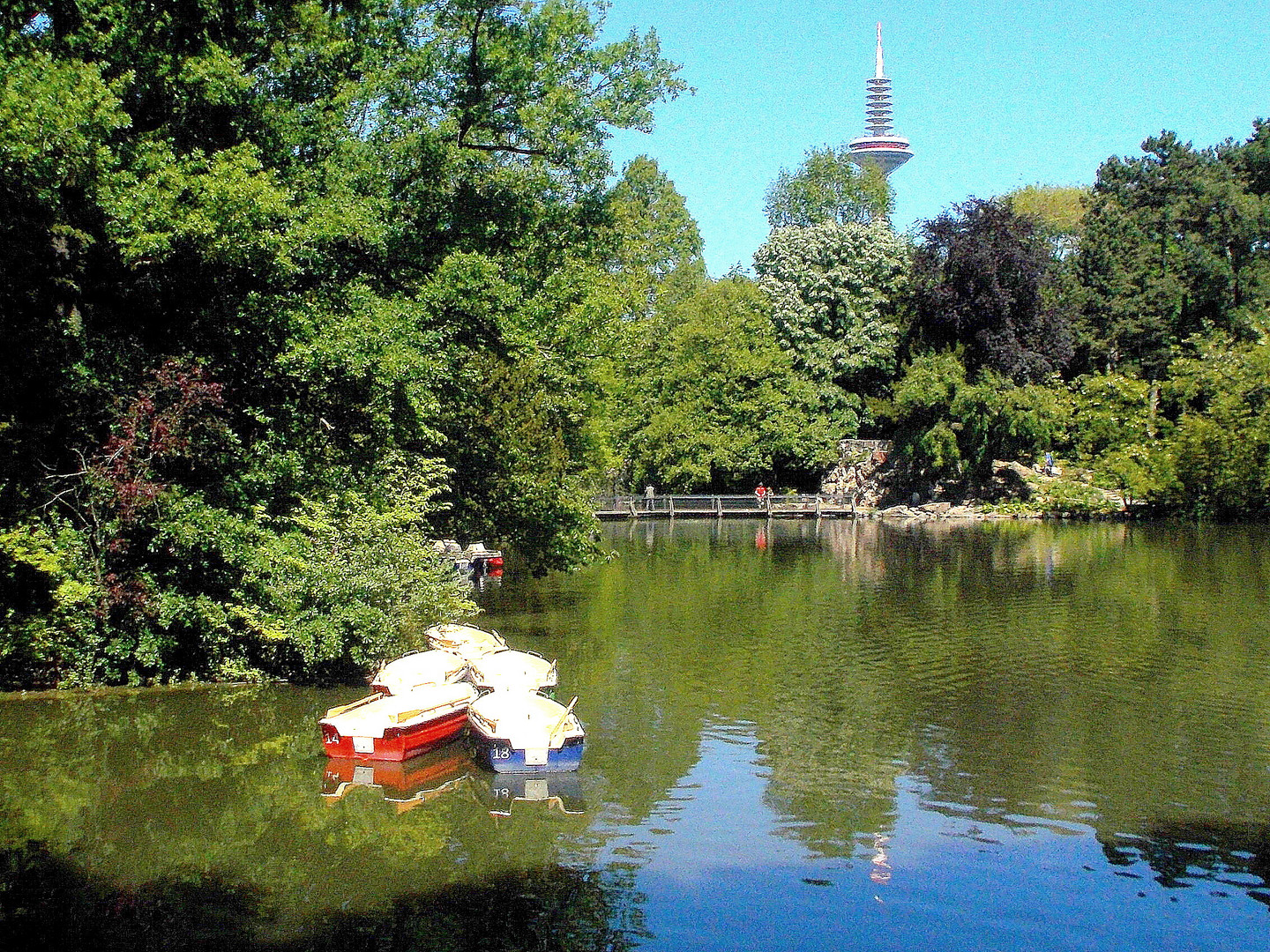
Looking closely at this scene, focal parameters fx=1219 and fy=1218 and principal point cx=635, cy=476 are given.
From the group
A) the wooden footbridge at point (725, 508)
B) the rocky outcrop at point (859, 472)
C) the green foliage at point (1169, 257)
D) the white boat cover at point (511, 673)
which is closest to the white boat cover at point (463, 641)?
the white boat cover at point (511, 673)

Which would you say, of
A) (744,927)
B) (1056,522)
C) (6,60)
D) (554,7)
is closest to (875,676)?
(744,927)

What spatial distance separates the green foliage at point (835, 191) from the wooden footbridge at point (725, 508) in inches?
887

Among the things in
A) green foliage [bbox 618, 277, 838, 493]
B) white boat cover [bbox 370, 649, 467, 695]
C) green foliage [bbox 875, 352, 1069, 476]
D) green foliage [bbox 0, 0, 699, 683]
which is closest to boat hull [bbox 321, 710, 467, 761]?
white boat cover [bbox 370, 649, 467, 695]

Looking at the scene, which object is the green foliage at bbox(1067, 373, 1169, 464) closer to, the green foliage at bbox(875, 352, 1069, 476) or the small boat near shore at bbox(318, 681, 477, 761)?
the green foliage at bbox(875, 352, 1069, 476)

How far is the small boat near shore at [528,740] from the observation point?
48.2 feet

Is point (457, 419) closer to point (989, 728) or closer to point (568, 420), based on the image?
point (568, 420)

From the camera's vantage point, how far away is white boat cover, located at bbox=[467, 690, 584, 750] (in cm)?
1471

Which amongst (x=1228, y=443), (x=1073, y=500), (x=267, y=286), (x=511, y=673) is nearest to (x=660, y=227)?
(x=1073, y=500)

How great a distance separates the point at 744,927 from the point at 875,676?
10683 millimetres

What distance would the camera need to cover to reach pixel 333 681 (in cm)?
1950

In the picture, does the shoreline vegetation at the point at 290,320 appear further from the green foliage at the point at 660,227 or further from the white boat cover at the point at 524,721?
the green foliage at the point at 660,227

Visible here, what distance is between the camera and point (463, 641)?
1891 cm

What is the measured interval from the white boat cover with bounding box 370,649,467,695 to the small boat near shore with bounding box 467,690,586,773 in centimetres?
185

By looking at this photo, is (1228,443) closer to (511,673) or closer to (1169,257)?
(1169,257)
